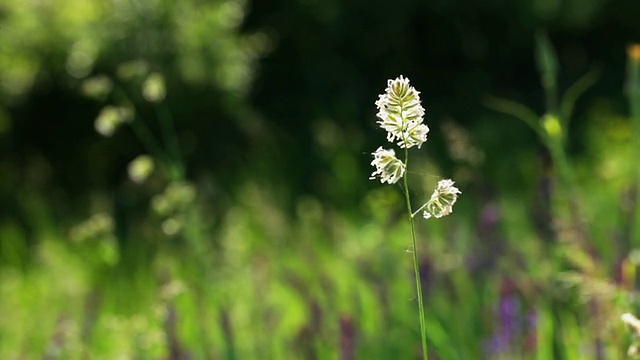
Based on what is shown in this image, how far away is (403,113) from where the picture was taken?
989 mm

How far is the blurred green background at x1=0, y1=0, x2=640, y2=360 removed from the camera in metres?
2.33

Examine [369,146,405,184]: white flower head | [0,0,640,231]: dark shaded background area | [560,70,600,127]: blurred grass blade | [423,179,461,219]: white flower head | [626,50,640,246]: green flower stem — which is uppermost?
[0,0,640,231]: dark shaded background area

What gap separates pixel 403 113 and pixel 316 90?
5576 mm

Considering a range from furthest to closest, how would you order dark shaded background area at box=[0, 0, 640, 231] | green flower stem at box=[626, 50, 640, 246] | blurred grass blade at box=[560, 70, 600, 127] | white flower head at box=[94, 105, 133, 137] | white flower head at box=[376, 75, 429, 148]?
dark shaded background area at box=[0, 0, 640, 231] < blurred grass blade at box=[560, 70, 600, 127] < white flower head at box=[94, 105, 133, 137] < green flower stem at box=[626, 50, 640, 246] < white flower head at box=[376, 75, 429, 148]

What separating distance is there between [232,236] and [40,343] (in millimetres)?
710

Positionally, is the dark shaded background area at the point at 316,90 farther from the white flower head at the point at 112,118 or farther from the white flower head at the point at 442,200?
the white flower head at the point at 442,200

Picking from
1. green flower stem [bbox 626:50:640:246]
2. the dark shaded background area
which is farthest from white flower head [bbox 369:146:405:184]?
the dark shaded background area

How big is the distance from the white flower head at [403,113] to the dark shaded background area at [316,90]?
10.6ft

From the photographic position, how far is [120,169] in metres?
5.75

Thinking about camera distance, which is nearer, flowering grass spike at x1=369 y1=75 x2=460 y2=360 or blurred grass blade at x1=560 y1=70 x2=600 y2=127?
flowering grass spike at x1=369 y1=75 x2=460 y2=360

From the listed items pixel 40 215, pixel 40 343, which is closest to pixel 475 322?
pixel 40 343

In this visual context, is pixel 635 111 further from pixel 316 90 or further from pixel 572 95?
pixel 316 90

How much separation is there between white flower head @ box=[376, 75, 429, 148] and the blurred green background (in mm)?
654

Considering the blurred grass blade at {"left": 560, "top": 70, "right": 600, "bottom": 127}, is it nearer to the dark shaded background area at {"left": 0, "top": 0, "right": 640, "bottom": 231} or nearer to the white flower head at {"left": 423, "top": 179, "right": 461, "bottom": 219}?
the dark shaded background area at {"left": 0, "top": 0, "right": 640, "bottom": 231}
